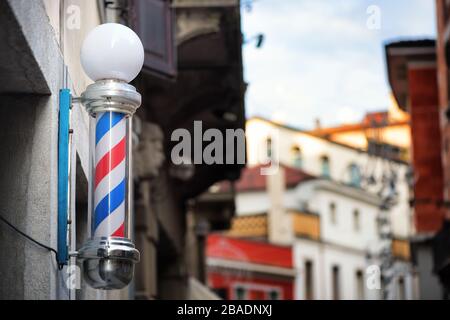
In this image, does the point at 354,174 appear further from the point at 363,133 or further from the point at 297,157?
the point at 363,133

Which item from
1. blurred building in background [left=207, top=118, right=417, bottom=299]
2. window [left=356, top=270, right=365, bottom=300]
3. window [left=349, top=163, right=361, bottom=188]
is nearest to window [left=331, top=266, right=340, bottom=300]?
blurred building in background [left=207, top=118, right=417, bottom=299]

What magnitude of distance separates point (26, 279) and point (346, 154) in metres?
77.5

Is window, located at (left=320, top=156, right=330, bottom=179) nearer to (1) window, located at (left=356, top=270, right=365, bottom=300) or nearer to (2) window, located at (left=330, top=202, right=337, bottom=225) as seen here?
(2) window, located at (left=330, top=202, right=337, bottom=225)

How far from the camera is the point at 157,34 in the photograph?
1619 cm

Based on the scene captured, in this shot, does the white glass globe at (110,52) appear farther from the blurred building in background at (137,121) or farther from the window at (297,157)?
the window at (297,157)

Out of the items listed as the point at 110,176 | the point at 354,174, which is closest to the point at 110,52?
the point at 110,176

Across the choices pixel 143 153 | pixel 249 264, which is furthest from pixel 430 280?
pixel 249 264

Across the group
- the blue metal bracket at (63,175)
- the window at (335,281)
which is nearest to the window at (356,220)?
the window at (335,281)

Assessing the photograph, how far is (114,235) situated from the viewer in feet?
23.7

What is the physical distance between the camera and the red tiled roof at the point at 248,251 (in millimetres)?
61000

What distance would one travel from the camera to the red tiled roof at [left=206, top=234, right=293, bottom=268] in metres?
61.0

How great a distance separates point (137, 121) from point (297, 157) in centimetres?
6754
